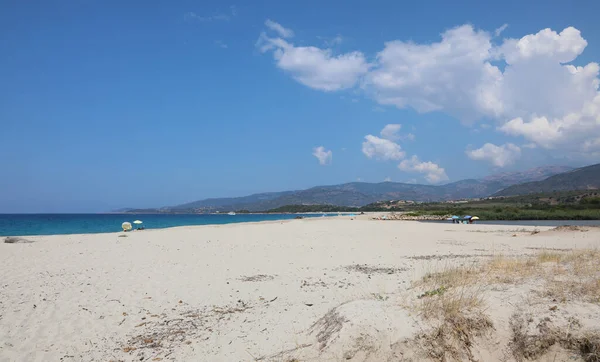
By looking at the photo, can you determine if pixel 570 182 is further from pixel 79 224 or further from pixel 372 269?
pixel 79 224

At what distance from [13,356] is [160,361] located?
261cm

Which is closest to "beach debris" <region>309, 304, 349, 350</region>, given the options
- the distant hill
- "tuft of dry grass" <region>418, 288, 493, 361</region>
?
"tuft of dry grass" <region>418, 288, 493, 361</region>

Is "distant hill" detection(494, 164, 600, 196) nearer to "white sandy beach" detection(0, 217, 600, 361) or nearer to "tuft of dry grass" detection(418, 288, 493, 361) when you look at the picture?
"white sandy beach" detection(0, 217, 600, 361)

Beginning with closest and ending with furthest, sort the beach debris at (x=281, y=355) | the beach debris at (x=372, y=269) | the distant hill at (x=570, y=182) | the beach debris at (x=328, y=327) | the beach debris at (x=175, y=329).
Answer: the beach debris at (x=281, y=355) → the beach debris at (x=328, y=327) → the beach debris at (x=175, y=329) → the beach debris at (x=372, y=269) → the distant hill at (x=570, y=182)

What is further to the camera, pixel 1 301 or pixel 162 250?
pixel 162 250

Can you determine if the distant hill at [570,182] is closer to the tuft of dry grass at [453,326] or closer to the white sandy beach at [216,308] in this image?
the white sandy beach at [216,308]

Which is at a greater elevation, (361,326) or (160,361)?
(361,326)

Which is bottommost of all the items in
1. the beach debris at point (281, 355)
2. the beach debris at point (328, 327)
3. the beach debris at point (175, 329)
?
the beach debris at point (175, 329)

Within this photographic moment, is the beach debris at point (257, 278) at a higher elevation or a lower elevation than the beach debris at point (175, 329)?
lower

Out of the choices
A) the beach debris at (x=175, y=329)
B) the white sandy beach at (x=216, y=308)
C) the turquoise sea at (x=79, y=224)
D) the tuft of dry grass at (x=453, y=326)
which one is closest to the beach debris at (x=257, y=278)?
the white sandy beach at (x=216, y=308)

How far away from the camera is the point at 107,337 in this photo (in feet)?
21.7

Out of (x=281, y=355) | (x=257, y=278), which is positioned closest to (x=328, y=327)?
(x=281, y=355)

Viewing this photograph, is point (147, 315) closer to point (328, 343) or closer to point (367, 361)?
point (328, 343)

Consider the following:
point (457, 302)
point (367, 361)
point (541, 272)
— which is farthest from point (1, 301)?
point (541, 272)
